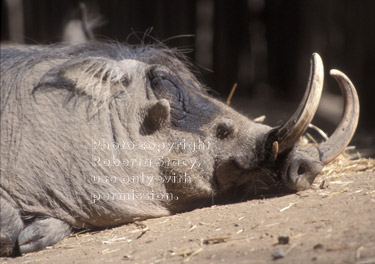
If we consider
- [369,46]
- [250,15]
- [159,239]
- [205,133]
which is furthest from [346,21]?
[159,239]

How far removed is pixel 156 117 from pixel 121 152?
9.3 inches

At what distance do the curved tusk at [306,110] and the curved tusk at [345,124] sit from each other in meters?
0.24

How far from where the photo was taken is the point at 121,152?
2.46m

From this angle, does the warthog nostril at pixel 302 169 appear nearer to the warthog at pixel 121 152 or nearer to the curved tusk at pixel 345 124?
the warthog at pixel 121 152

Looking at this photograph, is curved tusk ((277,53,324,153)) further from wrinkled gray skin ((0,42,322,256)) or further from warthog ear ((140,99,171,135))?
warthog ear ((140,99,171,135))

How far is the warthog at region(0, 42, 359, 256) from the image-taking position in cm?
237

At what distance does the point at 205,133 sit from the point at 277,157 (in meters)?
0.37

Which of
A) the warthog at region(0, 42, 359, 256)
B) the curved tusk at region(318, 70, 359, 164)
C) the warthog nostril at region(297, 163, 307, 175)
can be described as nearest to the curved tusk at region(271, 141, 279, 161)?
the warthog at region(0, 42, 359, 256)

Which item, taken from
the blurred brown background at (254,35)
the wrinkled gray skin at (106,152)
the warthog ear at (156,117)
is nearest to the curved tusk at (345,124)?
the wrinkled gray skin at (106,152)

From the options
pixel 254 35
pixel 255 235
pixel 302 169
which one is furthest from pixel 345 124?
pixel 254 35

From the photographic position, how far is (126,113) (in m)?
2.54

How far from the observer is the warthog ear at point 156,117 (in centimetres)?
244

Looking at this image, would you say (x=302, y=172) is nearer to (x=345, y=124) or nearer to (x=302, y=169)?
(x=302, y=169)

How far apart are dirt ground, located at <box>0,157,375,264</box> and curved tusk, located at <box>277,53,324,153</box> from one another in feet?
0.95
